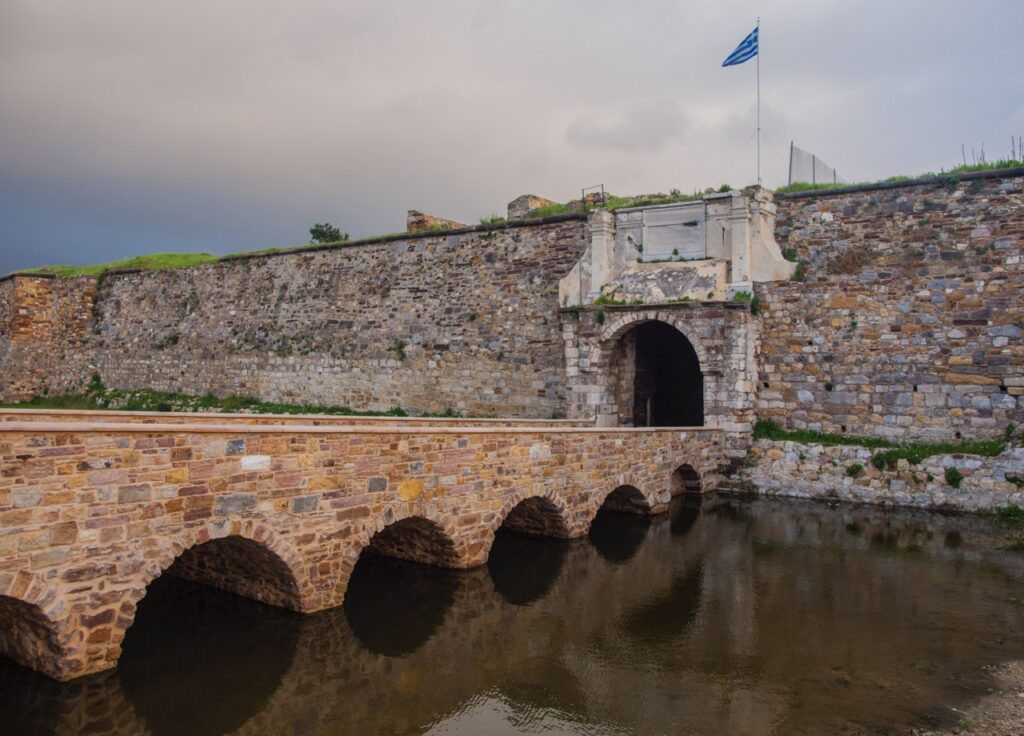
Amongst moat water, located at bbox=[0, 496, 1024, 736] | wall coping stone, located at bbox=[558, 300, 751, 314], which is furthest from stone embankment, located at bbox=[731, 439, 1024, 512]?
wall coping stone, located at bbox=[558, 300, 751, 314]

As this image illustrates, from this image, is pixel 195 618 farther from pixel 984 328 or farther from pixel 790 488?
pixel 984 328

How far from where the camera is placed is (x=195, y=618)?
25.5ft

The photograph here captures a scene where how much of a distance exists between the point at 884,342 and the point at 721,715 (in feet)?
34.3

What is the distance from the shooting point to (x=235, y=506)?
22.4 ft

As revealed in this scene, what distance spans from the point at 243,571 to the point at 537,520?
4592mm

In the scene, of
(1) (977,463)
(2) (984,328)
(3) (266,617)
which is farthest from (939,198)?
(3) (266,617)

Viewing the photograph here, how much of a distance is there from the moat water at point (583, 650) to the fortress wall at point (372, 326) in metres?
7.53

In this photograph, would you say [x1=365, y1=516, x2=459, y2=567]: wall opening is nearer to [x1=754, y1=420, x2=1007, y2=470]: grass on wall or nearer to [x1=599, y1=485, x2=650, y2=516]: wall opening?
[x1=599, y1=485, x2=650, y2=516]: wall opening

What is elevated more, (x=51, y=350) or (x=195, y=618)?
(x=51, y=350)

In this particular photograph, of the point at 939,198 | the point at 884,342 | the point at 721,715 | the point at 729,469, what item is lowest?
the point at 721,715

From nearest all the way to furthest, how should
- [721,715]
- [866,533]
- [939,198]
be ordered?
[721,715] → [866,533] → [939,198]

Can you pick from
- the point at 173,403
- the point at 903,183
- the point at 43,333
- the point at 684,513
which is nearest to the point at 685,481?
the point at 684,513

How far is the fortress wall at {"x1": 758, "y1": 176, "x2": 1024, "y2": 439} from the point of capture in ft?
43.7

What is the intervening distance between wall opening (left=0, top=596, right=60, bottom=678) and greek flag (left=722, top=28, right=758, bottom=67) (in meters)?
15.9
